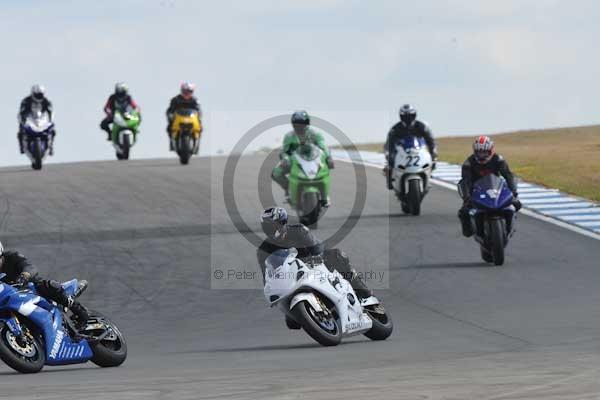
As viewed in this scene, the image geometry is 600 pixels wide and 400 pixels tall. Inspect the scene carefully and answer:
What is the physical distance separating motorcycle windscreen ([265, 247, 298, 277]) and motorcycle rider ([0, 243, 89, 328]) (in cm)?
204

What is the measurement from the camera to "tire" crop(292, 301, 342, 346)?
13.1 meters

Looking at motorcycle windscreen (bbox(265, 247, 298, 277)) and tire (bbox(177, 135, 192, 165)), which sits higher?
tire (bbox(177, 135, 192, 165))

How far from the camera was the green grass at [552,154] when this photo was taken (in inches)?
1203

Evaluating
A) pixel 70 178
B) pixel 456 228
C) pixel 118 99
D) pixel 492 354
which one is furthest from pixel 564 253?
pixel 118 99

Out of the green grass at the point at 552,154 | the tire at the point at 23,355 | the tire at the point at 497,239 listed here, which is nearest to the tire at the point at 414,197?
the green grass at the point at 552,154

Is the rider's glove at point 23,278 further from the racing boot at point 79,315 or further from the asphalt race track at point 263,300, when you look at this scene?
the asphalt race track at point 263,300

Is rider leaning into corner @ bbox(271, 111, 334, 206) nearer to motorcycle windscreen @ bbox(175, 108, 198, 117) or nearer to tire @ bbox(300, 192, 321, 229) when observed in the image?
tire @ bbox(300, 192, 321, 229)

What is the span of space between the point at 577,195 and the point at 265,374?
60.2ft

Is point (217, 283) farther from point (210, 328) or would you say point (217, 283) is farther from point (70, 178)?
point (70, 178)

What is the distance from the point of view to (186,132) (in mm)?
33406

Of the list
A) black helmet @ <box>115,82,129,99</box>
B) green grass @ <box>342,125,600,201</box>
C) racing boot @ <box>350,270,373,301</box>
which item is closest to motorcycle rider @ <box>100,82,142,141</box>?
black helmet @ <box>115,82,129,99</box>

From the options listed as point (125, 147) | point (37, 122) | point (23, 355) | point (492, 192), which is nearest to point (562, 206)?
point (492, 192)

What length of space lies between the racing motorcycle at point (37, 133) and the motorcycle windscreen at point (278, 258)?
64.6ft

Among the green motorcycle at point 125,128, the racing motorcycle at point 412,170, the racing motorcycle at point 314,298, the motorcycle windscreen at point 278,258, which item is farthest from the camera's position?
the green motorcycle at point 125,128
